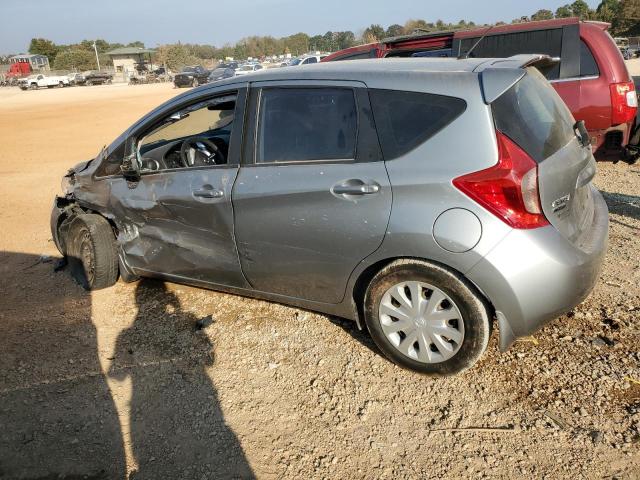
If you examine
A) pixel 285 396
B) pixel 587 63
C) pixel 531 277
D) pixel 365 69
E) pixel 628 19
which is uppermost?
pixel 628 19

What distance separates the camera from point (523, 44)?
22.8ft

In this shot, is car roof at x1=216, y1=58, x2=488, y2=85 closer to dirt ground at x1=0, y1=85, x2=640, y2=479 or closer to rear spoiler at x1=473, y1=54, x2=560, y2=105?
rear spoiler at x1=473, y1=54, x2=560, y2=105

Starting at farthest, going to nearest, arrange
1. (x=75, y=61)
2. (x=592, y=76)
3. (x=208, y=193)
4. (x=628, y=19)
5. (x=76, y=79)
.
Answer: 1. (x=75, y=61)
2. (x=628, y=19)
3. (x=76, y=79)
4. (x=592, y=76)
5. (x=208, y=193)

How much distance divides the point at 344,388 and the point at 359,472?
2.02 ft

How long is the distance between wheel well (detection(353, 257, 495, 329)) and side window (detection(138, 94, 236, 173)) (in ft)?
4.00

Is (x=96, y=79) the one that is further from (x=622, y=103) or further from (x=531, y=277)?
(x=531, y=277)

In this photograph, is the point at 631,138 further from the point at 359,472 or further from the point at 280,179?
→ the point at 359,472

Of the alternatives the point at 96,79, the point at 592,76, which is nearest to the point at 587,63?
the point at 592,76

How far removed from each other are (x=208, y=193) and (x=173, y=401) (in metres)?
1.31

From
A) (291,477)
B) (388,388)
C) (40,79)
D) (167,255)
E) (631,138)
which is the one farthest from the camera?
(40,79)

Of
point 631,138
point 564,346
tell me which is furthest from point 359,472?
point 631,138

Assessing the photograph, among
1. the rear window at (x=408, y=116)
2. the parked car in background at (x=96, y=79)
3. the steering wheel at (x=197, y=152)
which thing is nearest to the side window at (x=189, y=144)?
the steering wheel at (x=197, y=152)

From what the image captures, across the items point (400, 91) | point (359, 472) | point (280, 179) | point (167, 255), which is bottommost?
point (359, 472)

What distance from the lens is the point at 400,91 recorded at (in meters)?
2.78
